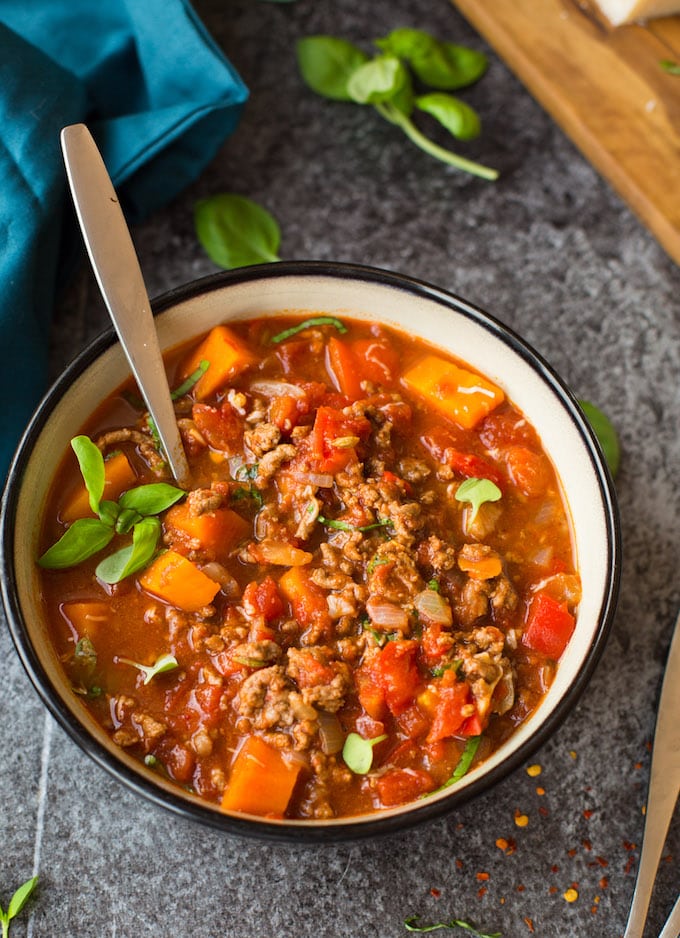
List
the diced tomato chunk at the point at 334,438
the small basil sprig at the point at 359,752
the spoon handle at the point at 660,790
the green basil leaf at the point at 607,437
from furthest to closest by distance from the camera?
the green basil leaf at the point at 607,437, the spoon handle at the point at 660,790, the diced tomato chunk at the point at 334,438, the small basil sprig at the point at 359,752

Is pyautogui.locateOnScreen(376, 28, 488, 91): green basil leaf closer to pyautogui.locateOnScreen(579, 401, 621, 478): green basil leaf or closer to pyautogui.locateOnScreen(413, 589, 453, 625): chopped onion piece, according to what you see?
pyautogui.locateOnScreen(579, 401, 621, 478): green basil leaf

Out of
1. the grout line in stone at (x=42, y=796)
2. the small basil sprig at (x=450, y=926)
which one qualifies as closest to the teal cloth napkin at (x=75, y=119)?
the grout line in stone at (x=42, y=796)

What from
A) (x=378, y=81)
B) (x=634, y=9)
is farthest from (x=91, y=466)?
(x=634, y=9)

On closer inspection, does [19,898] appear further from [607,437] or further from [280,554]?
[607,437]

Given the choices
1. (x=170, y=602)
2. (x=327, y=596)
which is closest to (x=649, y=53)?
(x=327, y=596)

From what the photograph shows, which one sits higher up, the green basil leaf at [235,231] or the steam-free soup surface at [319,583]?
the green basil leaf at [235,231]

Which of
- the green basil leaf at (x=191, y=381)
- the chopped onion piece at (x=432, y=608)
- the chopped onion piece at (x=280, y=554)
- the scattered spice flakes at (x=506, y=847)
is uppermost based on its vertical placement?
the green basil leaf at (x=191, y=381)

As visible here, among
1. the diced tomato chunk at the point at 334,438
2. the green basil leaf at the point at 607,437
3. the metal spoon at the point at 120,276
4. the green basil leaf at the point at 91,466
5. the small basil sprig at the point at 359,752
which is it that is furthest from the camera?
the green basil leaf at the point at 607,437

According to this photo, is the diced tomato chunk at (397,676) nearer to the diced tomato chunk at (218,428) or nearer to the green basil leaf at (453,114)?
the diced tomato chunk at (218,428)
